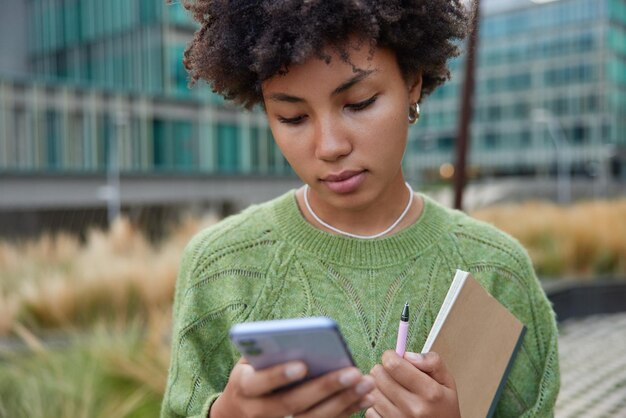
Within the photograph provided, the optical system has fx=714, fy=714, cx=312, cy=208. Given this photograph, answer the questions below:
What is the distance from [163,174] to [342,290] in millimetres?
26937

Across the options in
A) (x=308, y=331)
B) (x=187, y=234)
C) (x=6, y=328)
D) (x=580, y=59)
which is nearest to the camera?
(x=308, y=331)

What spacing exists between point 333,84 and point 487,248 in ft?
2.05

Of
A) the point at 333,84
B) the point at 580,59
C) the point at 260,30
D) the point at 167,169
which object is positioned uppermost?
the point at 580,59

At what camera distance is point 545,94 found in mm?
57844

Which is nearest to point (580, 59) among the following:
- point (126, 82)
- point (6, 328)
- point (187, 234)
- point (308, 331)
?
point (126, 82)

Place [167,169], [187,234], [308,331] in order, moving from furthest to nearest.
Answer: [167,169] < [187,234] < [308,331]

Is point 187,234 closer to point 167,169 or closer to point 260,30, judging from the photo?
point 260,30

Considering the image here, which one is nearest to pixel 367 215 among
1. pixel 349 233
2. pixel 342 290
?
pixel 349 233

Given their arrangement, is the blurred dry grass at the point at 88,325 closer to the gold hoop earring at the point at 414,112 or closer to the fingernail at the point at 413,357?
the gold hoop earring at the point at 414,112

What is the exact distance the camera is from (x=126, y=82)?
98.1ft

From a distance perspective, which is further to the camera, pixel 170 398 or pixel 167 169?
pixel 167 169

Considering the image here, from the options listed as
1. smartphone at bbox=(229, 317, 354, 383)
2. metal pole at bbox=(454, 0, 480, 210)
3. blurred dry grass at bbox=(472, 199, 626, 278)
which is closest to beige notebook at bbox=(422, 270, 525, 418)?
smartphone at bbox=(229, 317, 354, 383)

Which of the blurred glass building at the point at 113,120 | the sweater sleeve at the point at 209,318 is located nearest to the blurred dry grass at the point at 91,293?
the sweater sleeve at the point at 209,318

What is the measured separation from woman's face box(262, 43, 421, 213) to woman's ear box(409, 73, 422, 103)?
0.27ft
